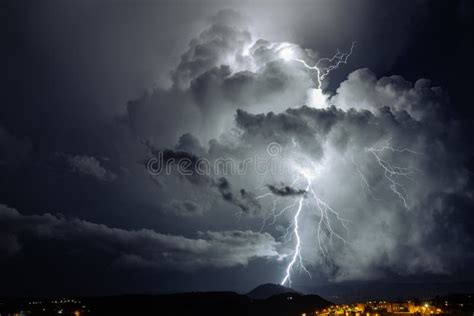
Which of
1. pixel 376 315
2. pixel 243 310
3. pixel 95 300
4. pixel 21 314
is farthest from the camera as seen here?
pixel 95 300

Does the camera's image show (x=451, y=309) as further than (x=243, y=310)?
No

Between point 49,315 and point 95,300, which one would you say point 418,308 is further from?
point 95,300

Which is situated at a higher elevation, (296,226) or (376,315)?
(296,226)

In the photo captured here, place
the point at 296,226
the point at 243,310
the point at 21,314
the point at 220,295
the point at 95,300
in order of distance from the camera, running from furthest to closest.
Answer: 1. the point at 220,295
2. the point at 95,300
3. the point at 243,310
4. the point at 21,314
5. the point at 296,226

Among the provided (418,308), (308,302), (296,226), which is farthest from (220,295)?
(296,226)

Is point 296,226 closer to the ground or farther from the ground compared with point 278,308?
farther from the ground

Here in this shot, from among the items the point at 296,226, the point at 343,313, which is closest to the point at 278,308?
the point at 343,313

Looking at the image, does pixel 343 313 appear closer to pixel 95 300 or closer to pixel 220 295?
pixel 220 295

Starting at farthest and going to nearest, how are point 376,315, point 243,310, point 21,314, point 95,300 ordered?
point 95,300, point 243,310, point 21,314, point 376,315

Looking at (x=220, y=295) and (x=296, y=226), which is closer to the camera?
(x=296, y=226)
